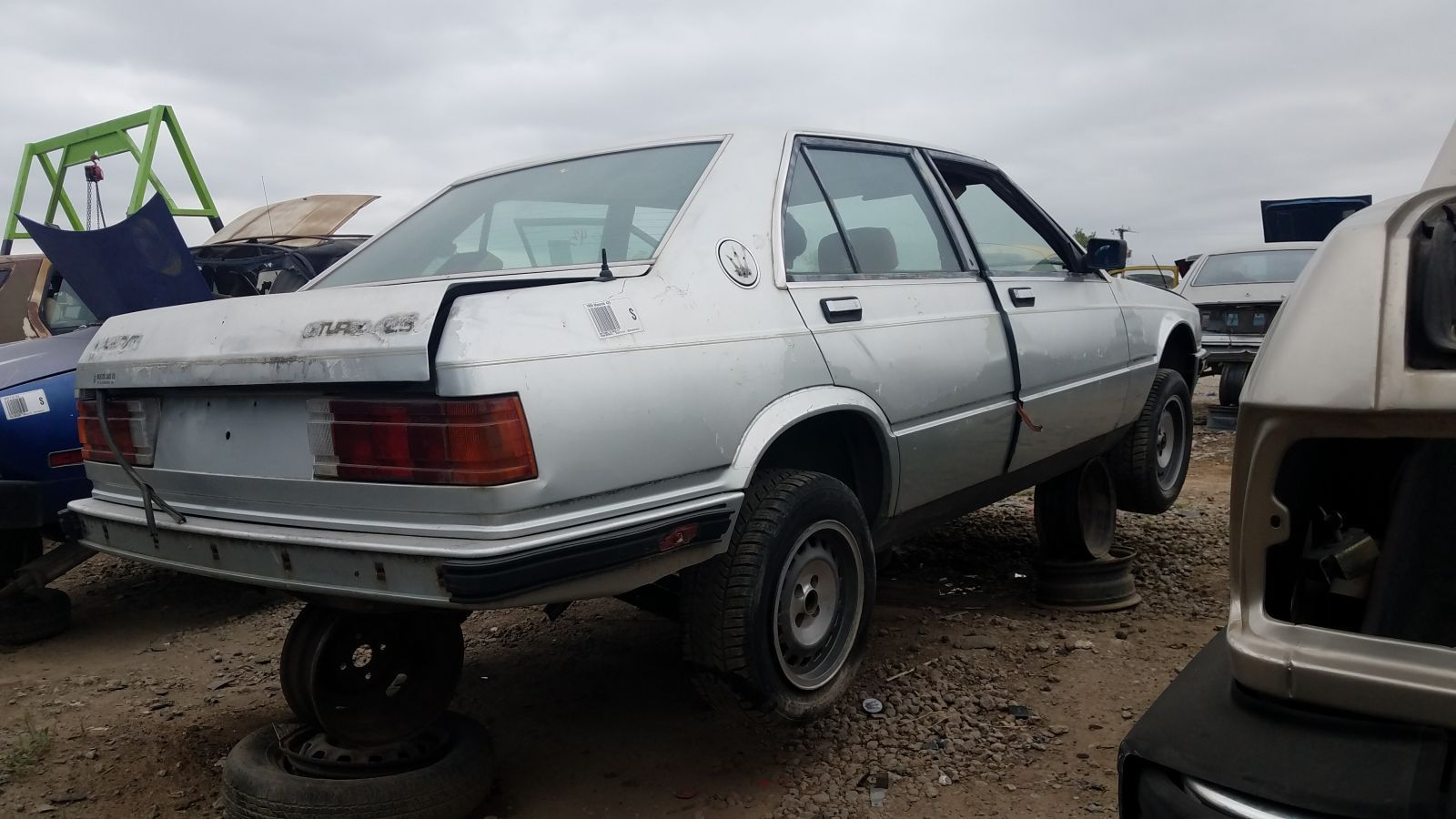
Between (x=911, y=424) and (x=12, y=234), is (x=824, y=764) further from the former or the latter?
(x=12, y=234)

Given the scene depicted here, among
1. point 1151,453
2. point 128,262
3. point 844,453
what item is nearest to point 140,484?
point 844,453

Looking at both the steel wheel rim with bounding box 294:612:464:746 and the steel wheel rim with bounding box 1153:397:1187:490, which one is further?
the steel wheel rim with bounding box 1153:397:1187:490

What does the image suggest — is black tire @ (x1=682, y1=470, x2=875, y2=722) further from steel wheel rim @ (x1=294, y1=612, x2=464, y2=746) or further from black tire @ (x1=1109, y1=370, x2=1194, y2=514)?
black tire @ (x1=1109, y1=370, x2=1194, y2=514)

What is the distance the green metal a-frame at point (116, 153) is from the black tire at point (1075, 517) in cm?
592

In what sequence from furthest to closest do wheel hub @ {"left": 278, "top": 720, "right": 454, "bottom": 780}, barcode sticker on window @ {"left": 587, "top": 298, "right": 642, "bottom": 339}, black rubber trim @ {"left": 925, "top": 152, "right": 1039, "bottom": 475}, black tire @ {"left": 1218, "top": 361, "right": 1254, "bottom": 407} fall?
black tire @ {"left": 1218, "top": 361, "right": 1254, "bottom": 407} → black rubber trim @ {"left": 925, "top": 152, "right": 1039, "bottom": 475} → wheel hub @ {"left": 278, "top": 720, "right": 454, "bottom": 780} → barcode sticker on window @ {"left": 587, "top": 298, "right": 642, "bottom": 339}

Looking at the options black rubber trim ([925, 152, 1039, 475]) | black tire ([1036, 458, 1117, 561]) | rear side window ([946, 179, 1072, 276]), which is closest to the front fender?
black rubber trim ([925, 152, 1039, 475])

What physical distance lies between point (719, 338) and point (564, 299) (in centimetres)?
42

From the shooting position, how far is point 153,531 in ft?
8.31

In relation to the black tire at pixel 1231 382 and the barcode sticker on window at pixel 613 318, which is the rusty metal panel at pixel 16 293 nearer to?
the barcode sticker on window at pixel 613 318

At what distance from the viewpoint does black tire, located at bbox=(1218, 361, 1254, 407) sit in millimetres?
9633

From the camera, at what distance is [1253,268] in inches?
420

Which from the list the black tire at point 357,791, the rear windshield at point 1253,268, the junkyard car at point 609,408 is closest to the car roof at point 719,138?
the junkyard car at point 609,408

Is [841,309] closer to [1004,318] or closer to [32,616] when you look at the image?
[1004,318]

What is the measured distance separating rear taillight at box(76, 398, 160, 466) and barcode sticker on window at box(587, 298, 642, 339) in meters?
1.20
